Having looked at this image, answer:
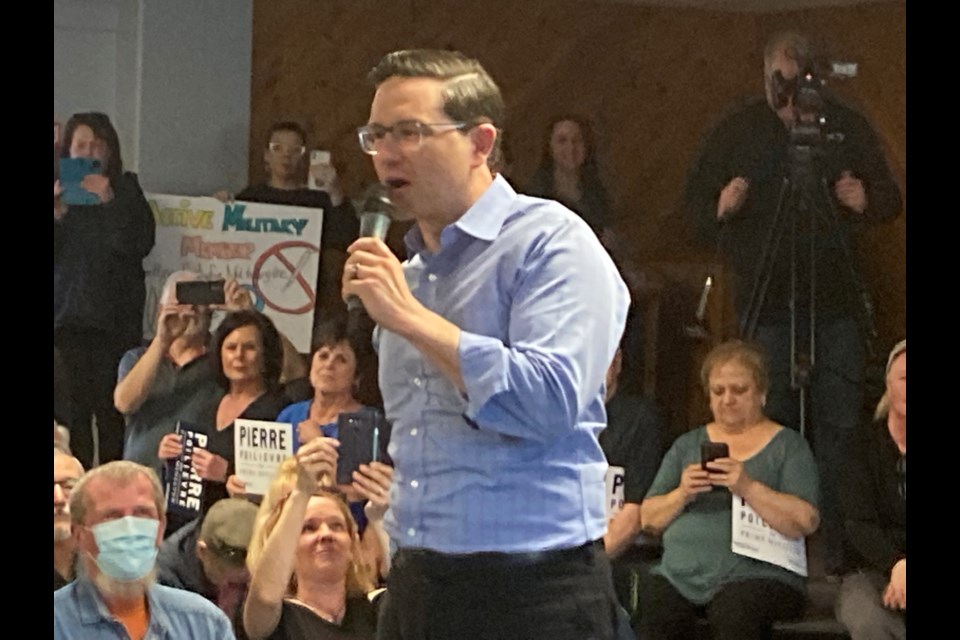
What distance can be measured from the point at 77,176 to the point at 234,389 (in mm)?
471

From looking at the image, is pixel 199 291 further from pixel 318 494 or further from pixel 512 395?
pixel 512 395

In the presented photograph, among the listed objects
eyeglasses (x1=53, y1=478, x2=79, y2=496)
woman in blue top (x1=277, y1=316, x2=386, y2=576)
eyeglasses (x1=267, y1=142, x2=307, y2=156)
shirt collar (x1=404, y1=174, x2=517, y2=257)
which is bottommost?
eyeglasses (x1=53, y1=478, x2=79, y2=496)

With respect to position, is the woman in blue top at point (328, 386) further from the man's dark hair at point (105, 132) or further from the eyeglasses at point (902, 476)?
the eyeglasses at point (902, 476)

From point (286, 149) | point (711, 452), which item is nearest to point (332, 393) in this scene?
point (286, 149)

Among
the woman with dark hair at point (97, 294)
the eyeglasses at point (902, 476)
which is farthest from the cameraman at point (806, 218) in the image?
the woman with dark hair at point (97, 294)

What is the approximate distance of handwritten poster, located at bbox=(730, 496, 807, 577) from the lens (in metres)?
2.29

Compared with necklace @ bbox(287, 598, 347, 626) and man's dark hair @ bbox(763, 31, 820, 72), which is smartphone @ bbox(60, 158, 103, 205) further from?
man's dark hair @ bbox(763, 31, 820, 72)

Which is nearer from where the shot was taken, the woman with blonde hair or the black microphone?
the black microphone

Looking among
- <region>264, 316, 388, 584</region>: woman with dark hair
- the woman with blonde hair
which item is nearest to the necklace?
the woman with blonde hair

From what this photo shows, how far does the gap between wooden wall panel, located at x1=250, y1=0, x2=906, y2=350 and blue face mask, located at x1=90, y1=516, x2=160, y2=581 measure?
71 cm

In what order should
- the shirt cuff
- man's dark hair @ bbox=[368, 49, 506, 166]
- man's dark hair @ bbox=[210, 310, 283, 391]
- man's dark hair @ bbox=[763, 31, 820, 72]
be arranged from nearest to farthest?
the shirt cuff
man's dark hair @ bbox=[368, 49, 506, 166]
man's dark hair @ bbox=[763, 31, 820, 72]
man's dark hair @ bbox=[210, 310, 283, 391]

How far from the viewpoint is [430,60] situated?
2.22m

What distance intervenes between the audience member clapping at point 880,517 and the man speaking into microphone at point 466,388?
1.44ft
